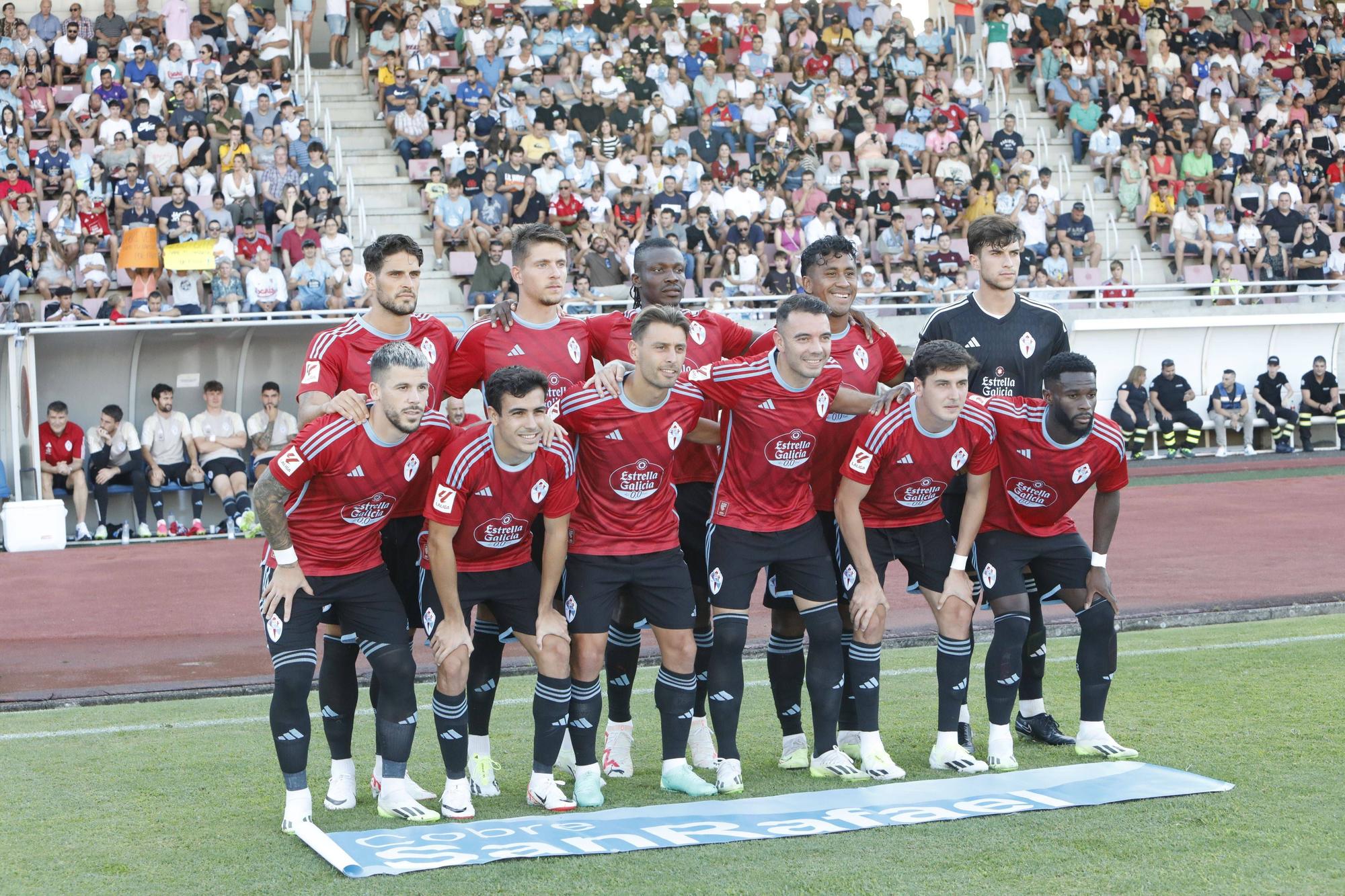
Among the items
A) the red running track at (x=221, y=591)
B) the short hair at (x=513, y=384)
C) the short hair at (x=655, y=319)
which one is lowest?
the red running track at (x=221, y=591)

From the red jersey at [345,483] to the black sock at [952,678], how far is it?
260cm

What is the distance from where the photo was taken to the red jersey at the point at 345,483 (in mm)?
6035

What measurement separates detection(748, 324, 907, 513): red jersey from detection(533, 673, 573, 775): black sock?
5.27 feet

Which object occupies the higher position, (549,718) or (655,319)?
(655,319)

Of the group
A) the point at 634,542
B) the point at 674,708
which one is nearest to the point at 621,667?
the point at 674,708

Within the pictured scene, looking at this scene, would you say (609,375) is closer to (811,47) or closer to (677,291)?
(677,291)

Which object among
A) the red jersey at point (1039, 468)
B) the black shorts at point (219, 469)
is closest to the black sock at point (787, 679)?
the red jersey at point (1039, 468)

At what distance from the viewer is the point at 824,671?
6.69 metres

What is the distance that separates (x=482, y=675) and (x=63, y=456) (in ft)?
39.7

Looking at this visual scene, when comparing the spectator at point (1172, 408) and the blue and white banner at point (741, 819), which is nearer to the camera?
the blue and white banner at point (741, 819)

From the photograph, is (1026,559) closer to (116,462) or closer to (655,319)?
(655,319)

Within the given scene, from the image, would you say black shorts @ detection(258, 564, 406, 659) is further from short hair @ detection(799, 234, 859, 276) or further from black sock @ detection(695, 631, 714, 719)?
short hair @ detection(799, 234, 859, 276)

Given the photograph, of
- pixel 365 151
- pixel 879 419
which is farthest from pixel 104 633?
pixel 365 151

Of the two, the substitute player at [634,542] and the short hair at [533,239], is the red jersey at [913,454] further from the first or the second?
the short hair at [533,239]
